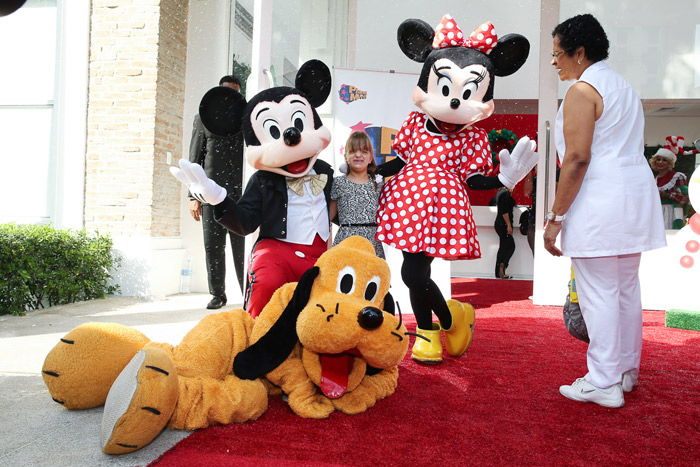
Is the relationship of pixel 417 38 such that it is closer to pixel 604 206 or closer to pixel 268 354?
pixel 604 206

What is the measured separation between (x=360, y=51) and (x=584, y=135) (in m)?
6.50

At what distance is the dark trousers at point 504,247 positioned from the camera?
736cm

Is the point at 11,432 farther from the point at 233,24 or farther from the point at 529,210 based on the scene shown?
the point at 529,210

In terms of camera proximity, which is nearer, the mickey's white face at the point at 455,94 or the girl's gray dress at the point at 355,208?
the mickey's white face at the point at 455,94

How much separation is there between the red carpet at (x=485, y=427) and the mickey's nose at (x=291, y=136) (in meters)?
1.00

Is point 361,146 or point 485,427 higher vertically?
point 361,146

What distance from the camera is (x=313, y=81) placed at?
252 cm

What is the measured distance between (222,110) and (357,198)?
0.74 metres

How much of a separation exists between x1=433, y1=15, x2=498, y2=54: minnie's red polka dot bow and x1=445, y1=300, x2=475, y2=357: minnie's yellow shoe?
4.21ft

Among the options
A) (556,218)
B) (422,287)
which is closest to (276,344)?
(422,287)

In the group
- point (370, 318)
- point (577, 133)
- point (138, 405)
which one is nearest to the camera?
point (138, 405)

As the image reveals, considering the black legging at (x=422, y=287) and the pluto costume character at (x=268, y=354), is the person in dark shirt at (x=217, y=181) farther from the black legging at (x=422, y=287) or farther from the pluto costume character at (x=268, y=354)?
the pluto costume character at (x=268, y=354)

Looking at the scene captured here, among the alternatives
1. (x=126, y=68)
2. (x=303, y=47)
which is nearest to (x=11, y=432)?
(x=126, y=68)

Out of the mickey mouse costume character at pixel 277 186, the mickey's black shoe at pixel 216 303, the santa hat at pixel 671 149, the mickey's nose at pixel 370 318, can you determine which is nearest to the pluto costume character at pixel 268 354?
the mickey's nose at pixel 370 318
